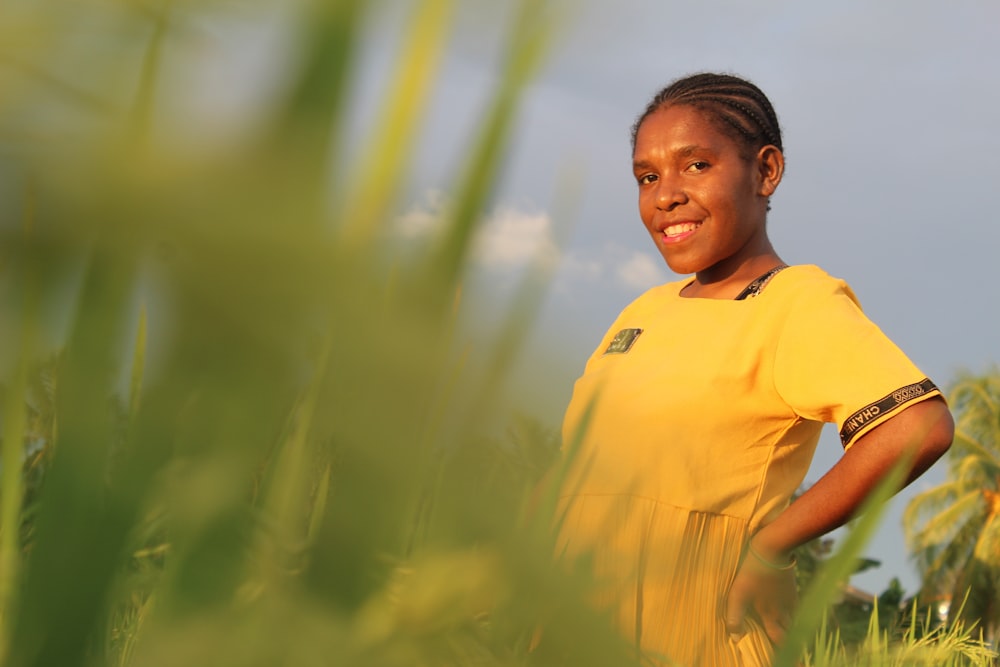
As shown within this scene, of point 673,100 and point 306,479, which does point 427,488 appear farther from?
point 673,100

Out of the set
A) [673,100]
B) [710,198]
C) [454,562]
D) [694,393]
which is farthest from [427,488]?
[673,100]

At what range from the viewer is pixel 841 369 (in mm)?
1054

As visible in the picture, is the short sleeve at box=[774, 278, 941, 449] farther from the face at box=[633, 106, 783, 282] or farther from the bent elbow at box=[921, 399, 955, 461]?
the face at box=[633, 106, 783, 282]

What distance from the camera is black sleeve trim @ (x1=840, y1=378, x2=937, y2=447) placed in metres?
1.03

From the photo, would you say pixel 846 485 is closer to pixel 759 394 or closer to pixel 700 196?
pixel 759 394

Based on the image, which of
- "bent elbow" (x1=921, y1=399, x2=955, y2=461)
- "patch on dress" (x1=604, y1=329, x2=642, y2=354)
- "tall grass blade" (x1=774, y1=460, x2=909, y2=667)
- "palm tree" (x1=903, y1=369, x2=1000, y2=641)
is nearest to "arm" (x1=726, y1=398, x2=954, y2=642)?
"bent elbow" (x1=921, y1=399, x2=955, y2=461)

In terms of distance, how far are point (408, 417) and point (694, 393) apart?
Result: 100cm

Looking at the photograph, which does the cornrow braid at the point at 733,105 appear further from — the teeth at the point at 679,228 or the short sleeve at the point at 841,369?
the short sleeve at the point at 841,369

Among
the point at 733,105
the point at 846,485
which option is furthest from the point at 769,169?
the point at 846,485

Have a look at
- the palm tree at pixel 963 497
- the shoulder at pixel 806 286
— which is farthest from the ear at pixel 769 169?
the palm tree at pixel 963 497

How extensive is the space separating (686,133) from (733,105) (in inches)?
3.8

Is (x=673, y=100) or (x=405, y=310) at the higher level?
(x=673, y=100)

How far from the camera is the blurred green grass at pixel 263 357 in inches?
4.8

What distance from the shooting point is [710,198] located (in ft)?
4.50
